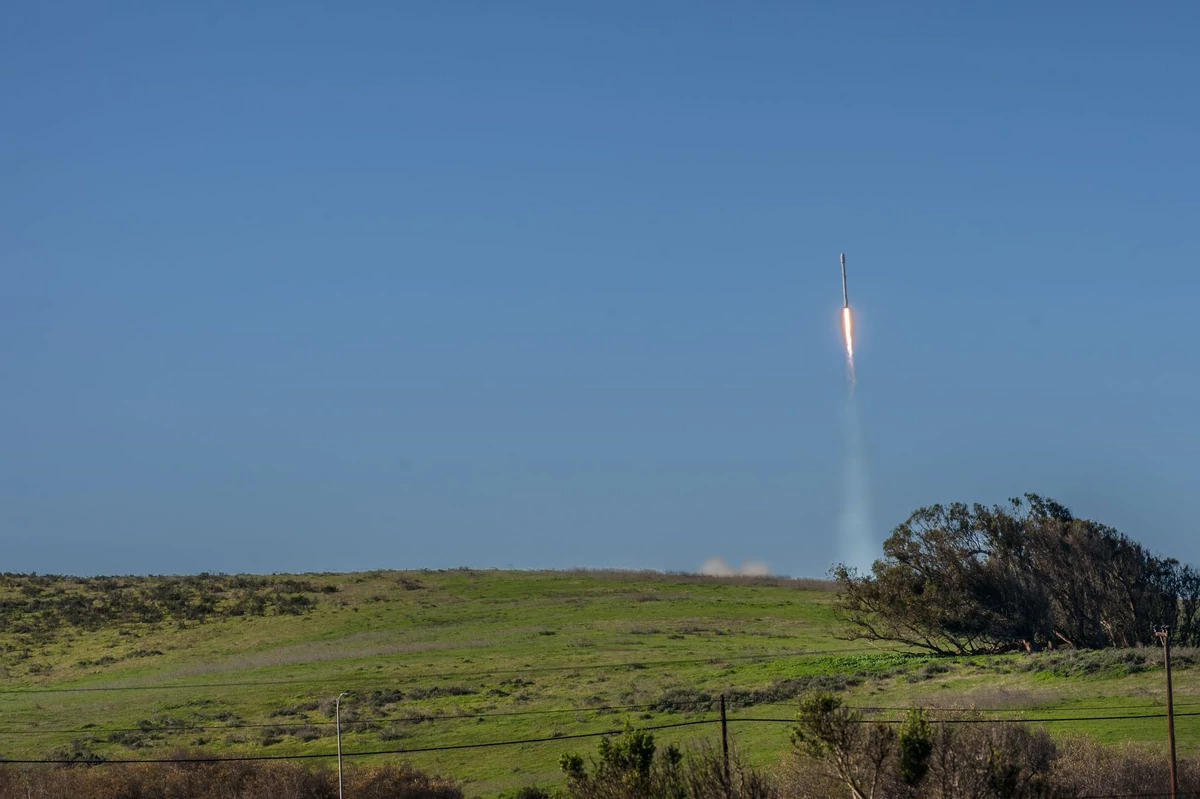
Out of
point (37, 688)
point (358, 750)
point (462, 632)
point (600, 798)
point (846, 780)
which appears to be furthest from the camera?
point (462, 632)

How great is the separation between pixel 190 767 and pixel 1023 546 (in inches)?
1873

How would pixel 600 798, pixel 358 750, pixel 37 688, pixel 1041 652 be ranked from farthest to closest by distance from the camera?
pixel 37 688, pixel 1041 652, pixel 358 750, pixel 600 798

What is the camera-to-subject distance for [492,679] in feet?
259

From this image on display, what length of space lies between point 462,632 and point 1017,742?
59.6m

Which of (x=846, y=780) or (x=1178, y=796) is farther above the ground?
(x=846, y=780)

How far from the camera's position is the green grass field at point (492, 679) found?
58.8 metres

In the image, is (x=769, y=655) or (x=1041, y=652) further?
(x=769, y=655)

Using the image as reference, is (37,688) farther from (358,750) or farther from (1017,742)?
(1017,742)

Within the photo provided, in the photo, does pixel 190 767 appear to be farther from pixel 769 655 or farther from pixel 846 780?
pixel 769 655

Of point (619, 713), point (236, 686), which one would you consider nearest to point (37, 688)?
point (236, 686)

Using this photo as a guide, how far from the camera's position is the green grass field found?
58778 mm

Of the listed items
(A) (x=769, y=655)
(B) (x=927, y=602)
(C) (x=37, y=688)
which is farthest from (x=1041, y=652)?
(C) (x=37, y=688)

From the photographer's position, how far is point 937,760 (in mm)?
37688

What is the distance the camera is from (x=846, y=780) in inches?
1284
